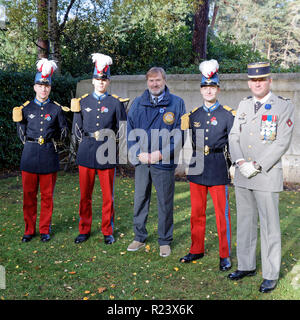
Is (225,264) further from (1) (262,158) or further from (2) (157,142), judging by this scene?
(2) (157,142)

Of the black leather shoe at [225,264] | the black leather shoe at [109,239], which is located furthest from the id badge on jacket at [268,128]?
the black leather shoe at [109,239]

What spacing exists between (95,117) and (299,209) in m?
4.16

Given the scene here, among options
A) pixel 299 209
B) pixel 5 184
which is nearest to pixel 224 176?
pixel 299 209

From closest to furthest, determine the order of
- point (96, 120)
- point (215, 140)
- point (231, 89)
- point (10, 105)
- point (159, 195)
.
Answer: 1. point (215, 140)
2. point (159, 195)
3. point (96, 120)
4. point (10, 105)
5. point (231, 89)

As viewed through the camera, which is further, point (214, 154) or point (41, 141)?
point (41, 141)

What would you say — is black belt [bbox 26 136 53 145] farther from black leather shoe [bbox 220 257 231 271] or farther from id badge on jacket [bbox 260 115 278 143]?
id badge on jacket [bbox 260 115 278 143]

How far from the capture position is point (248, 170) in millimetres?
3754

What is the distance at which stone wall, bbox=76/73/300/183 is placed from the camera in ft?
29.7

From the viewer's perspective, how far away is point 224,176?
434 cm

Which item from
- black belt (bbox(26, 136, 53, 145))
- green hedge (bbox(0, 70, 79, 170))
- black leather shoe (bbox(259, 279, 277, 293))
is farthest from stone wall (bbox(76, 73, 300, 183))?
black leather shoe (bbox(259, 279, 277, 293))

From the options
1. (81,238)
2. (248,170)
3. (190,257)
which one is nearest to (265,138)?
(248,170)

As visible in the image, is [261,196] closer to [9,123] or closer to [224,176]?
[224,176]

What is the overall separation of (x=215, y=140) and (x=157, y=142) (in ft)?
2.36

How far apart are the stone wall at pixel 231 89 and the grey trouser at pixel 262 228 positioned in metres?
5.57
